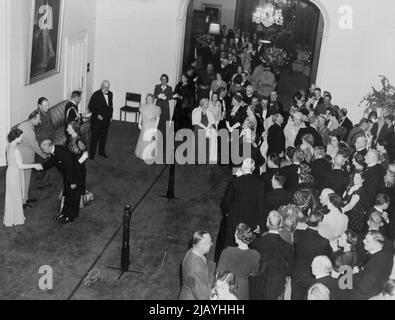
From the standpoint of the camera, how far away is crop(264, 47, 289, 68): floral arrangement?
71.4 ft

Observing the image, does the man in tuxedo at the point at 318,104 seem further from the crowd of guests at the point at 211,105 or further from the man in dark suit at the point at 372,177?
the man in dark suit at the point at 372,177

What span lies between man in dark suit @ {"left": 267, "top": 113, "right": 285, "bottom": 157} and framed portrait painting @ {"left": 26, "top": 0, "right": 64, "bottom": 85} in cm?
469

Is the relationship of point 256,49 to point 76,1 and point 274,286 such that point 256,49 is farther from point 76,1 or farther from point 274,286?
point 274,286

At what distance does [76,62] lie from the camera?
1312 centimetres

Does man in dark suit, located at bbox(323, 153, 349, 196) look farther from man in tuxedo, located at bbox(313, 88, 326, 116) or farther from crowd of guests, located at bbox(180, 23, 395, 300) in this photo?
man in tuxedo, located at bbox(313, 88, 326, 116)

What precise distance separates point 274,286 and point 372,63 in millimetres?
9467

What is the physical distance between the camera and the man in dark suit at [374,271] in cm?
548

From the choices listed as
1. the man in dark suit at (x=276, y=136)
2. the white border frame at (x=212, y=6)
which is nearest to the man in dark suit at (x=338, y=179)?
the man in dark suit at (x=276, y=136)

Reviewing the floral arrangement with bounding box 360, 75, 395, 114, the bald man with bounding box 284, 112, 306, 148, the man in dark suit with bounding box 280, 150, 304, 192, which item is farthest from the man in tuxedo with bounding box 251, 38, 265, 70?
the man in dark suit with bounding box 280, 150, 304, 192

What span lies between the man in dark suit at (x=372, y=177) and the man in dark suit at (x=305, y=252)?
216 centimetres

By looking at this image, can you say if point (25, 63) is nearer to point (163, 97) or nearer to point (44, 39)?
point (44, 39)

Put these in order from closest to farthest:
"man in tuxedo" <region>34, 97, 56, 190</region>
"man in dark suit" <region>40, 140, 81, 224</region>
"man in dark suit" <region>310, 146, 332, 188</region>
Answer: "man in dark suit" <region>310, 146, 332, 188</region> → "man in dark suit" <region>40, 140, 81, 224</region> → "man in tuxedo" <region>34, 97, 56, 190</region>

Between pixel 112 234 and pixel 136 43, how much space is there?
6.93 meters

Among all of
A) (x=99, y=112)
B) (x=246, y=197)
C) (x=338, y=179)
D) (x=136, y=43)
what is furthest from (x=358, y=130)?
(x=136, y=43)
